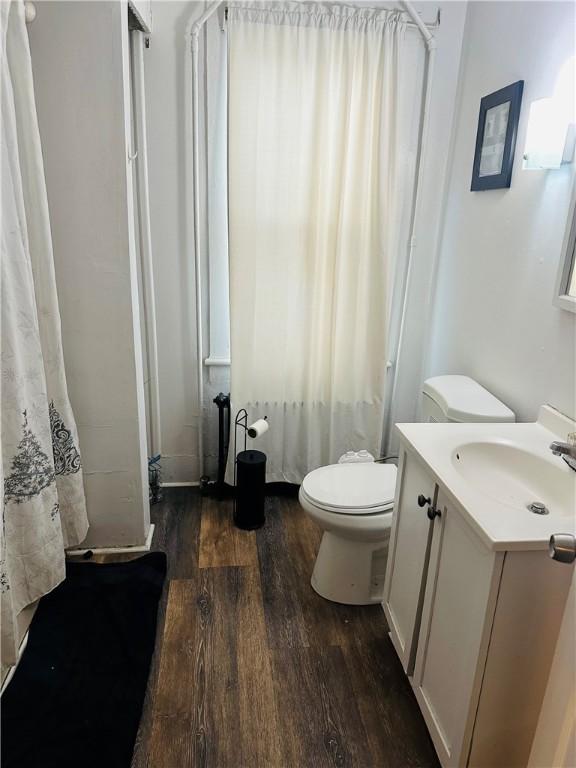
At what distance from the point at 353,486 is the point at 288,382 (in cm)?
79

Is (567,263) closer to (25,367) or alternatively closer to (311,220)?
→ (311,220)

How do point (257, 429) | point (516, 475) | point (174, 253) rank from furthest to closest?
point (174, 253), point (257, 429), point (516, 475)

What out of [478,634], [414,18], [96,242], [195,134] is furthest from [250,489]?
[414,18]

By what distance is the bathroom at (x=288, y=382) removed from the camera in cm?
155

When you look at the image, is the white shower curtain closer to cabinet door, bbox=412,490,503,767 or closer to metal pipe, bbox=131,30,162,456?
metal pipe, bbox=131,30,162,456

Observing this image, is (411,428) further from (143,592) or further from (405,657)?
(143,592)

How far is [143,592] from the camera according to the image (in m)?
2.16

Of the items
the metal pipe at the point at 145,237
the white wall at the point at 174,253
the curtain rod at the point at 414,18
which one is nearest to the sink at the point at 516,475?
the white wall at the point at 174,253

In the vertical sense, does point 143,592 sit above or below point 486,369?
below

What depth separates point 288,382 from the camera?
2801 mm

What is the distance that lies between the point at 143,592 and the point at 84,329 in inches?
40.9

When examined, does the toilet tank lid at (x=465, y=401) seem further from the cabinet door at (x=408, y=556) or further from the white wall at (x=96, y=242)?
the white wall at (x=96, y=242)

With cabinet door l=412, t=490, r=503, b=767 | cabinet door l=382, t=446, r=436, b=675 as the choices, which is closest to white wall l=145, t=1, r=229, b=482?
cabinet door l=382, t=446, r=436, b=675

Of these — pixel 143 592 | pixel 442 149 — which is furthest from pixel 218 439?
pixel 442 149
